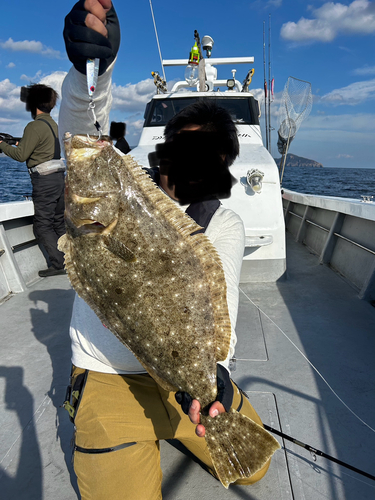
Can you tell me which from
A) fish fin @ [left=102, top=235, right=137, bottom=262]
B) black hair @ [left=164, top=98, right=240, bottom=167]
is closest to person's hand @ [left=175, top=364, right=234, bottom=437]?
fish fin @ [left=102, top=235, right=137, bottom=262]

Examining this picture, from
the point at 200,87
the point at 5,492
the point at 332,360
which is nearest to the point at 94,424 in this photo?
the point at 5,492

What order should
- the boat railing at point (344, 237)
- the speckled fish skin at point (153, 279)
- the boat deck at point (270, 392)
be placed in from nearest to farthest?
1. the speckled fish skin at point (153, 279)
2. the boat deck at point (270, 392)
3. the boat railing at point (344, 237)

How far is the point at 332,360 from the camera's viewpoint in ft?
10.4

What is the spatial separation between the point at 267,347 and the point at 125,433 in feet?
6.88

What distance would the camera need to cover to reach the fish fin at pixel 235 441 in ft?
5.03

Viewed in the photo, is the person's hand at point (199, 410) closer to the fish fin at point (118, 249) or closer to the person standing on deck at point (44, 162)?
the fish fin at point (118, 249)

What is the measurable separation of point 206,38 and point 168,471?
8.61m

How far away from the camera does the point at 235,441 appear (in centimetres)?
155

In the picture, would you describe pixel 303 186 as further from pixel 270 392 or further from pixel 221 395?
pixel 221 395

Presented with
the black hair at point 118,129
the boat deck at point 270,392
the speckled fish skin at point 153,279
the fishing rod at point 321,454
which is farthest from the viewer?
the black hair at point 118,129

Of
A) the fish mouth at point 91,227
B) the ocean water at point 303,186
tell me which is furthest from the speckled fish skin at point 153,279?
the ocean water at point 303,186

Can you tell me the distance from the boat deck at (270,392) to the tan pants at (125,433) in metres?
0.29

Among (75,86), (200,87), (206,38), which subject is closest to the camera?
(75,86)

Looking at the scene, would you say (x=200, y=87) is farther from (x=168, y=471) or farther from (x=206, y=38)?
(x=168, y=471)
